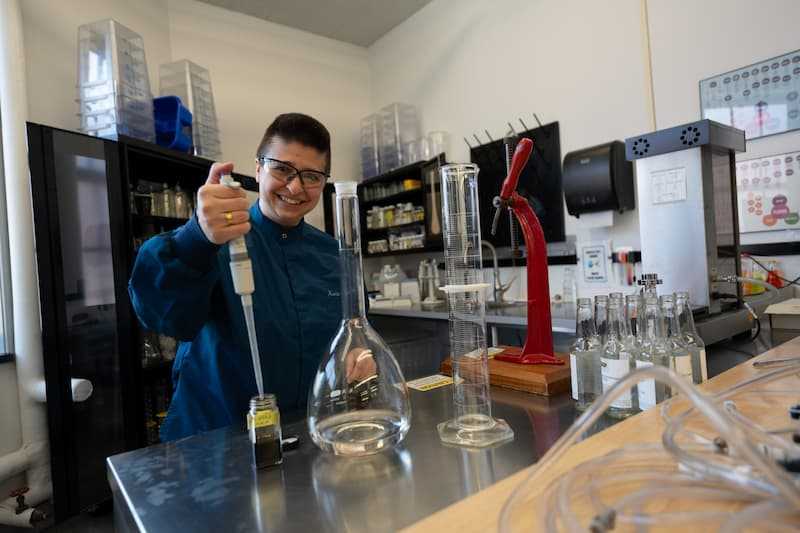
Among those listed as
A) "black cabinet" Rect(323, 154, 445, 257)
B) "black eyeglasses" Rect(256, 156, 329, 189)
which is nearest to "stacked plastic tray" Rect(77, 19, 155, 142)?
"black cabinet" Rect(323, 154, 445, 257)

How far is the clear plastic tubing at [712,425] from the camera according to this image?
390 millimetres

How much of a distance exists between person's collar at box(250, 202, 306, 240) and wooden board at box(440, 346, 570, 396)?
672 millimetres

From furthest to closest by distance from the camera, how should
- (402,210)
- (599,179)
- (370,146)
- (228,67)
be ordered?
(370,146)
(402,210)
(228,67)
(599,179)

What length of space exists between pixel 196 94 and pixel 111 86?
2.11ft

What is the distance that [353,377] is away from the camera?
0.74 metres

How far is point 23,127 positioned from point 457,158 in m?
2.51

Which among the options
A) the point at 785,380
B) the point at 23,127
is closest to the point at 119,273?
the point at 23,127

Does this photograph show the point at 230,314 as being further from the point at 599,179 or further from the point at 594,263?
the point at 594,263

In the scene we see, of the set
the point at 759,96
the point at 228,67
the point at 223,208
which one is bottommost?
the point at 223,208

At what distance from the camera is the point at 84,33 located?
248 cm

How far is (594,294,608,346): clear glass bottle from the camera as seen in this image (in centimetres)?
85

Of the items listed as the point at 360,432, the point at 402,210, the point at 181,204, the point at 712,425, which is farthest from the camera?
the point at 402,210

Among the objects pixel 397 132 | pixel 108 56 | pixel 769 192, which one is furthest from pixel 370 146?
pixel 769 192

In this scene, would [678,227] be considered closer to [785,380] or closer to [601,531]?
[785,380]
